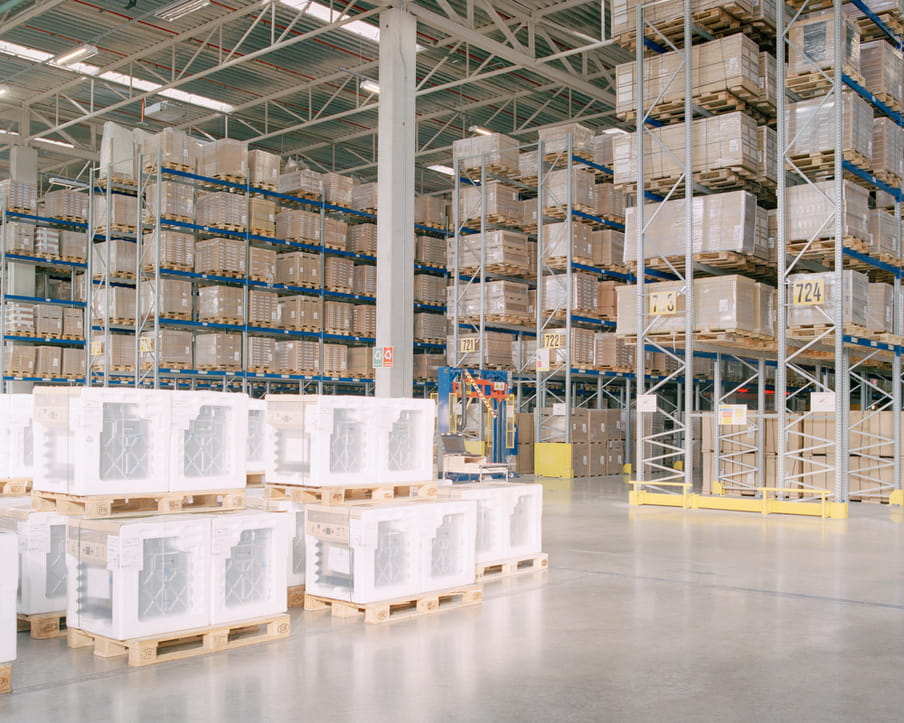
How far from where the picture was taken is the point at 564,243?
17.1 m

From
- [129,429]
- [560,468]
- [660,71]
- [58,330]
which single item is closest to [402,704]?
[129,429]

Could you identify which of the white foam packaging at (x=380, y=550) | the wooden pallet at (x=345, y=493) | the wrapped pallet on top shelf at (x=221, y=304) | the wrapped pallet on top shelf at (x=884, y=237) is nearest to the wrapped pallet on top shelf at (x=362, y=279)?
the wrapped pallet on top shelf at (x=221, y=304)

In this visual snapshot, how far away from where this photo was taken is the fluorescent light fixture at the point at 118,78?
17672 mm

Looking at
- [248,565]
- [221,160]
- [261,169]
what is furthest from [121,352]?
[248,565]

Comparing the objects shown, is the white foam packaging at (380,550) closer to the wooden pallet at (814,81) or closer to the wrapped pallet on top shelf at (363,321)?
the wooden pallet at (814,81)

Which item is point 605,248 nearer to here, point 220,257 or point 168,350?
point 220,257

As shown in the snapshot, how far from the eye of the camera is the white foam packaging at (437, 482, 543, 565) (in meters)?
6.99

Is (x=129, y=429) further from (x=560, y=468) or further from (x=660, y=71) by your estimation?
(x=560, y=468)

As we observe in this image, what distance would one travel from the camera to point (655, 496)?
12133mm

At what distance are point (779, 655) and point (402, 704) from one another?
6.83ft

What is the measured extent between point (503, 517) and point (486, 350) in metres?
10.8

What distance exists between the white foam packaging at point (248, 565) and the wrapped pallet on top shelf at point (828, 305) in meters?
7.99

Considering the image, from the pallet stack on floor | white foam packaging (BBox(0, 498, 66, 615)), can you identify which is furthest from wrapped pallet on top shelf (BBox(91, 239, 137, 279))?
white foam packaging (BBox(0, 498, 66, 615))

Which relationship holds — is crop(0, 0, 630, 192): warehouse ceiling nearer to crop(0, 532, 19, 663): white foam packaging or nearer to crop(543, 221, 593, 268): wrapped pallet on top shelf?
crop(543, 221, 593, 268): wrapped pallet on top shelf
